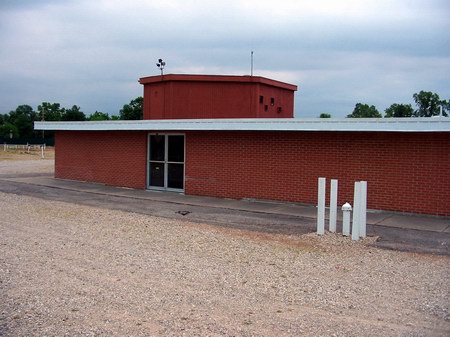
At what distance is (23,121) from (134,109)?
38756 millimetres

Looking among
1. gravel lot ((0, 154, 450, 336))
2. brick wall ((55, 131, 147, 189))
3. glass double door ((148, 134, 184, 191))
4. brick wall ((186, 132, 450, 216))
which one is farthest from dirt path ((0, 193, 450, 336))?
brick wall ((55, 131, 147, 189))

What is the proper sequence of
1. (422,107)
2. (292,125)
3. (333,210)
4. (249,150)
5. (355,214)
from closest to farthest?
(355,214), (333,210), (292,125), (249,150), (422,107)

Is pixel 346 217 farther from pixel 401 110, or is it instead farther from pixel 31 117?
pixel 31 117

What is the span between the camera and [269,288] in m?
6.59

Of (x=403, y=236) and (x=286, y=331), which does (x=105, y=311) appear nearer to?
(x=286, y=331)

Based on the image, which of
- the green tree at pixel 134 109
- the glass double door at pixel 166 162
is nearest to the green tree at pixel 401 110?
the glass double door at pixel 166 162

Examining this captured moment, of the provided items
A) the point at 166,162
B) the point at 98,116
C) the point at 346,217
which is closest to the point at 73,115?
the point at 98,116

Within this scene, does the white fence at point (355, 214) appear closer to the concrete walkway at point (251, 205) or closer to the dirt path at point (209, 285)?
the dirt path at point (209, 285)

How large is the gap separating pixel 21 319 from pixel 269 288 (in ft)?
9.66

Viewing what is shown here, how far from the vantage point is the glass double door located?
1798cm

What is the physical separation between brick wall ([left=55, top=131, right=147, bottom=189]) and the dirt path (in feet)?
28.3

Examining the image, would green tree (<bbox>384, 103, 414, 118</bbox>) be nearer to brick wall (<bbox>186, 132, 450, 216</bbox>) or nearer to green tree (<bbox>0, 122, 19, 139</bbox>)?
brick wall (<bbox>186, 132, 450, 216</bbox>)

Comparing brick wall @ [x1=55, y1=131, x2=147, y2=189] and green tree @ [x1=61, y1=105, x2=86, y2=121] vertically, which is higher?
green tree @ [x1=61, y1=105, x2=86, y2=121]

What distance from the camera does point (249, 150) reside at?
1612cm
